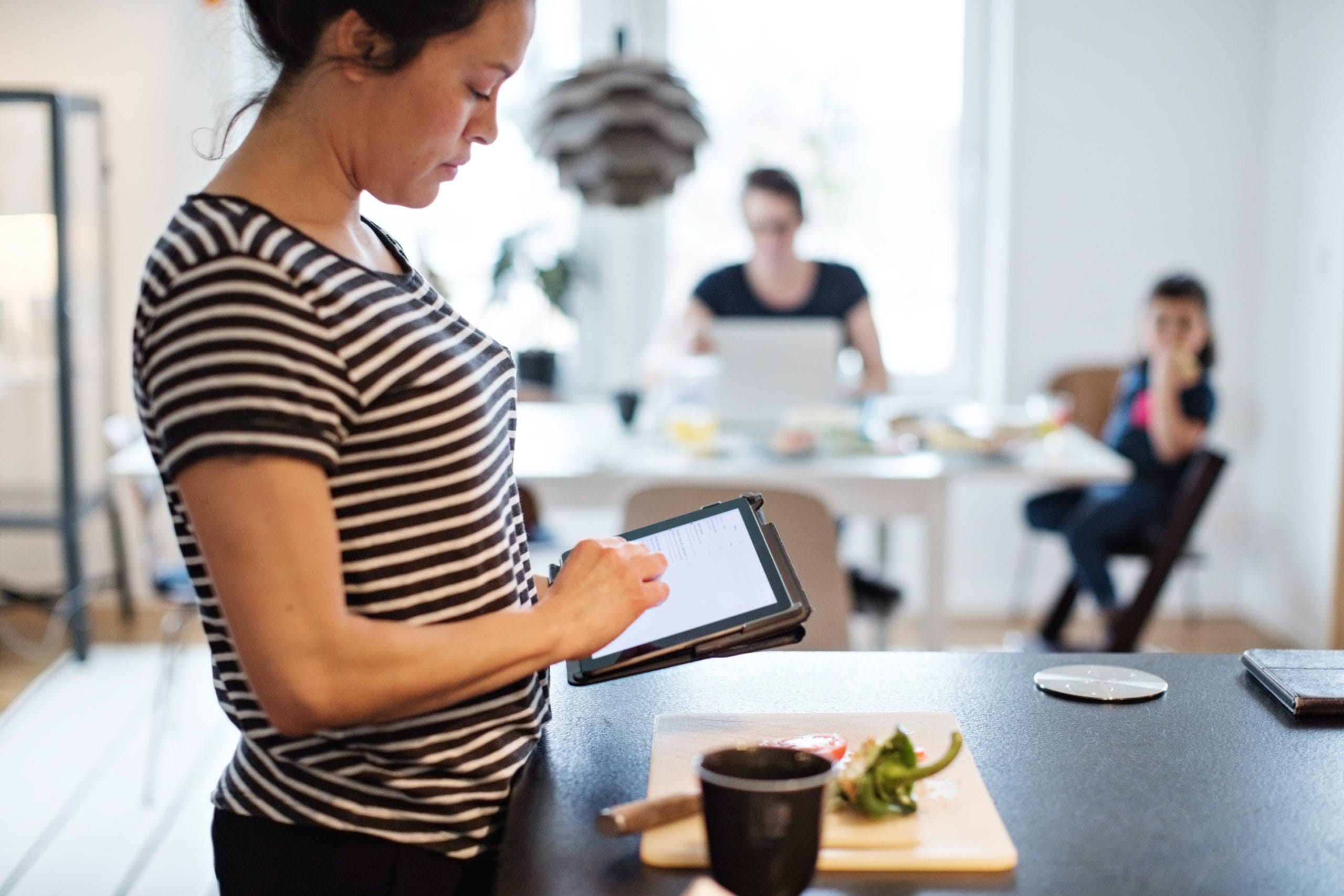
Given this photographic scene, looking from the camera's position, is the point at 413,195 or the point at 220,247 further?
the point at 413,195

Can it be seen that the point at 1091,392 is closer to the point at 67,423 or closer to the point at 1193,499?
the point at 1193,499

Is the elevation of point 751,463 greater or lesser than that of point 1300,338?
lesser

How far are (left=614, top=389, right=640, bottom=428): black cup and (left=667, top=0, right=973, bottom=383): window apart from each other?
3.97 ft

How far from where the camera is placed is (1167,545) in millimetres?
3246

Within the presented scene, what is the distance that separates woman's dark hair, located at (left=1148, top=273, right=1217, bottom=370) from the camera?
3420mm

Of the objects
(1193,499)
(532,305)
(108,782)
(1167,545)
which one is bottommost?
(108,782)

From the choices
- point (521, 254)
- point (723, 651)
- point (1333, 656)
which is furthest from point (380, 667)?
point (521, 254)

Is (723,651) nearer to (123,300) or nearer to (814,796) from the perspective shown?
(814,796)

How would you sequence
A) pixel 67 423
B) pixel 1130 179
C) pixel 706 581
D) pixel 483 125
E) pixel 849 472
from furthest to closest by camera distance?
pixel 1130 179 < pixel 67 423 < pixel 849 472 < pixel 706 581 < pixel 483 125

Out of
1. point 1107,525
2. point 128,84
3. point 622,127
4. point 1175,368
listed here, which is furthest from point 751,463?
point 128,84

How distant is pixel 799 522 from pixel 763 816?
53.1 inches

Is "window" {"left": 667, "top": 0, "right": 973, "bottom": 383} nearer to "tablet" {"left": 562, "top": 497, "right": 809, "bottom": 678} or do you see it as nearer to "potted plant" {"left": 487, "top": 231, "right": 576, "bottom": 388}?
"potted plant" {"left": 487, "top": 231, "right": 576, "bottom": 388}

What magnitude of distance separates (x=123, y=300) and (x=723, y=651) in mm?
3756

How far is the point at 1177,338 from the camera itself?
11.2 feet
